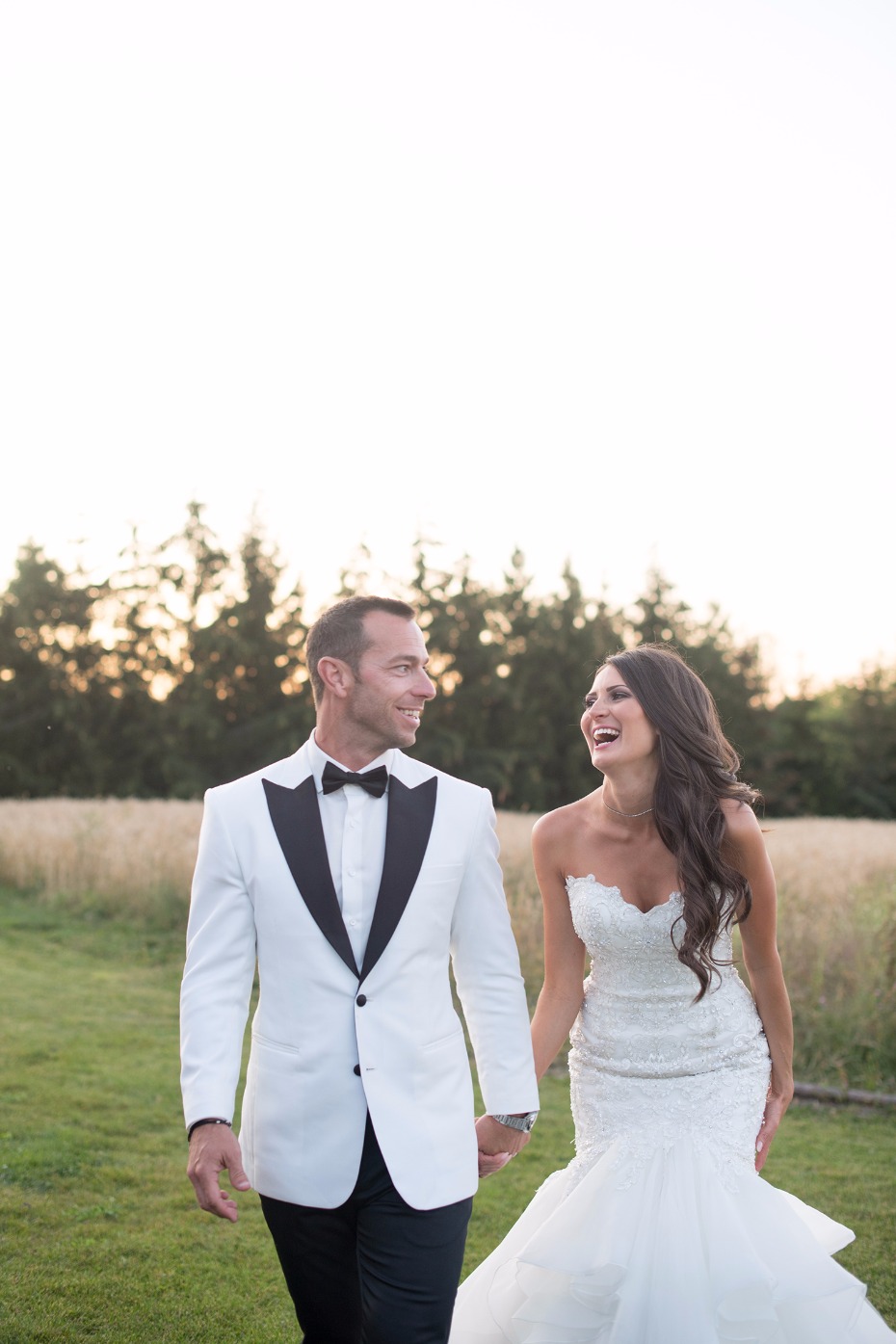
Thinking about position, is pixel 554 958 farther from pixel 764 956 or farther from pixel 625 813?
pixel 764 956

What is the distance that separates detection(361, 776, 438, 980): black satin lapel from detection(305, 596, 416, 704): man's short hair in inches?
14.3

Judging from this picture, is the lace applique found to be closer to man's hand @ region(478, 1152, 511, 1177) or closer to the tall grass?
man's hand @ region(478, 1152, 511, 1177)

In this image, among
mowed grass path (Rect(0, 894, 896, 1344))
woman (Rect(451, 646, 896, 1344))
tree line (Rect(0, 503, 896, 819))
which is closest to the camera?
woman (Rect(451, 646, 896, 1344))

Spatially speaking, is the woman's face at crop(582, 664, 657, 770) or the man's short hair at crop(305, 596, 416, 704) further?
the woman's face at crop(582, 664, 657, 770)

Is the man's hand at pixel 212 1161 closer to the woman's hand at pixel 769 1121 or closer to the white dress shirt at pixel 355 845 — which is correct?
the white dress shirt at pixel 355 845

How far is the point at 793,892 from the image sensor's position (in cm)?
1021

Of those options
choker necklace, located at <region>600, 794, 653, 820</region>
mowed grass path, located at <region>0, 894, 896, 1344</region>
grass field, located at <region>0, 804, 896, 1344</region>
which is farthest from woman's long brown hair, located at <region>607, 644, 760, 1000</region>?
grass field, located at <region>0, 804, 896, 1344</region>

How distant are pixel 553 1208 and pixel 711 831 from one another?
4.38 feet

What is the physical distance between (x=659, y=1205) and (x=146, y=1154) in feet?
13.8

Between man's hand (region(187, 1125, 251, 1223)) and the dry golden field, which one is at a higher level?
man's hand (region(187, 1125, 251, 1223))

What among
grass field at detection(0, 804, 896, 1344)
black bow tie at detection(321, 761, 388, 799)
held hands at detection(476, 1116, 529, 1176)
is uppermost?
black bow tie at detection(321, 761, 388, 799)

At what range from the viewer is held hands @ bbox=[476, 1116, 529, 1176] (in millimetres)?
3248

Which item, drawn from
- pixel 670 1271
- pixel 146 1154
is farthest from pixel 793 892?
pixel 670 1271

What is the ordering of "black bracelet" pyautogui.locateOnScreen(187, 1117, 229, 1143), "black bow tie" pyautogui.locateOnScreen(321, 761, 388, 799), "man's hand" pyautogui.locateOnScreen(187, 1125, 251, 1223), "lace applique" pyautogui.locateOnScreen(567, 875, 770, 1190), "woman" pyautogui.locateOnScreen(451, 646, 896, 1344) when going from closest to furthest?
"man's hand" pyautogui.locateOnScreen(187, 1125, 251, 1223) < "black bracelet" pyautogui.locateOnScreen(187, 1117, 229, 1143) < "black bow tie" pyautogui.locateOnScreen(321, 761, 388, 799) < "woman" pyautogui.locateOnScreen(451, 646, 896, 1344) < "lace applique" pyautogui.locateOnScreen(567, 875, 770, 1190)
